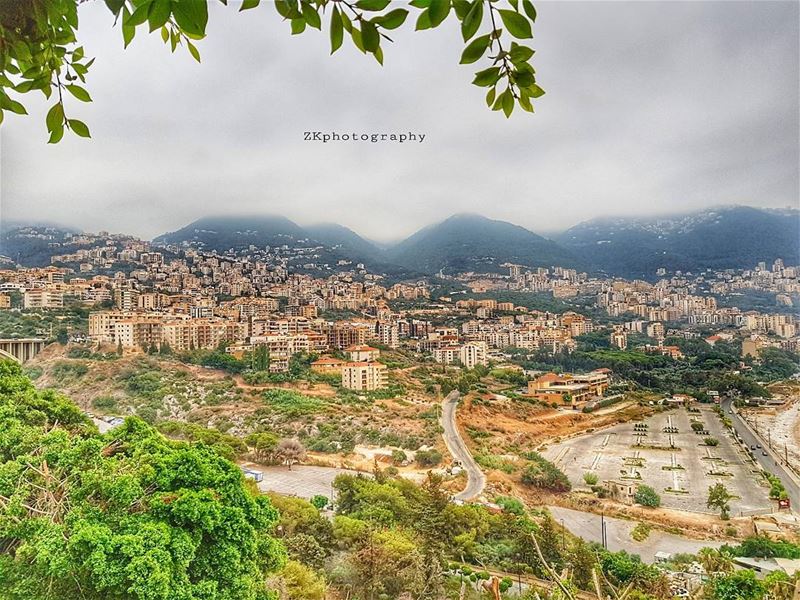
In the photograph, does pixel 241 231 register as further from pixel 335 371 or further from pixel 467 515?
pixel 467 515

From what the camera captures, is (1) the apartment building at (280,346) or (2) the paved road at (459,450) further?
(1) the apartment building at (280,346)

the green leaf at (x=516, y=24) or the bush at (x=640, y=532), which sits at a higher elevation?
the green leaf at (x=516, y=24)

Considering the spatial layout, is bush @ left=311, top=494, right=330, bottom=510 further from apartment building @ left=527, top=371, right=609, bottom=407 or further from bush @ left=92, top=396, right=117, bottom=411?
bush @ left=92, top=396, right=117, bottom=411

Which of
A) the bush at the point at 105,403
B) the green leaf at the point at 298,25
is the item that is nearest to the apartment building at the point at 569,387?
the bush at the point at 105,403

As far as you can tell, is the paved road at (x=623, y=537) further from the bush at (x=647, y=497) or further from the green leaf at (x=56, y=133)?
the green leaf at (x=56, y=133)

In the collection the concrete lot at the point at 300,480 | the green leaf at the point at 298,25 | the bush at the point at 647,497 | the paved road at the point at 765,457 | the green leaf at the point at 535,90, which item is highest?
the green leaf at the point at 298,25

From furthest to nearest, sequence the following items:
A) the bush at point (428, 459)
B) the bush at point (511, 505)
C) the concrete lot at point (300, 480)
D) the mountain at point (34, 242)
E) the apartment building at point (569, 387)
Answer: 1. the mountain at point (34, 242)
2. the apartment building at point (569, 387)
3. the bush at point (428, 459)
4. the concrete lot at point (300, 480)
5. the bush at point (511, 505)

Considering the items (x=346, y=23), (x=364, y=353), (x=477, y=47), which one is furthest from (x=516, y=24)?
(x=364, y=353)

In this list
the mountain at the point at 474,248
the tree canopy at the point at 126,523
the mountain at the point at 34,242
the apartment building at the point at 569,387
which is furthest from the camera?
the mountain at the point at 474,248
